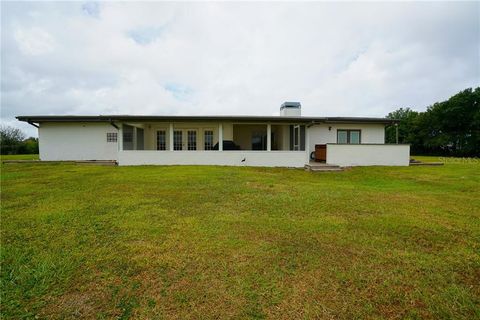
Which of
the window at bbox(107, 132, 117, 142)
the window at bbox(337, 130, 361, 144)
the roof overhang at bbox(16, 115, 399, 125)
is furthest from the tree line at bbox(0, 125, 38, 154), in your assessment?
the window at bbox(337, 130, 361, 144)

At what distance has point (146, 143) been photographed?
16.5 meters

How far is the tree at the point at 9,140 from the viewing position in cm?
3028

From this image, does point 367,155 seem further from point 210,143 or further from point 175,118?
point 175,118

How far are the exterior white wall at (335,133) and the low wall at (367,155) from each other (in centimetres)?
223

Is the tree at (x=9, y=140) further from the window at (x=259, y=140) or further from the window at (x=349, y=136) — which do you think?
the window at (x=349, y=136)

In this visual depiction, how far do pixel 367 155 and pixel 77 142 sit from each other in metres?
17.6

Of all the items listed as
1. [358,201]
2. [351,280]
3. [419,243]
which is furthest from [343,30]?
[351,280]

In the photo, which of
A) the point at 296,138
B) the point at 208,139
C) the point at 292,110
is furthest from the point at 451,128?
the point at 208,139

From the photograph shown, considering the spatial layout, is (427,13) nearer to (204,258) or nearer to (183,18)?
(183,18)

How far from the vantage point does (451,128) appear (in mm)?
32219

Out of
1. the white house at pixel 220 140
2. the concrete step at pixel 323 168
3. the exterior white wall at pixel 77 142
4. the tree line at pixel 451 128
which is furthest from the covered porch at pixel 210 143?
the tree line at pixel 451 128

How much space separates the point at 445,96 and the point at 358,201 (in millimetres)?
40600

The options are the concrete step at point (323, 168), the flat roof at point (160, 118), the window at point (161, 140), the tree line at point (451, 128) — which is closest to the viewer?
the concrete step at point (323, 168)

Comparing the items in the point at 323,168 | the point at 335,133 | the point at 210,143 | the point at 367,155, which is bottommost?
the point at 323,168
